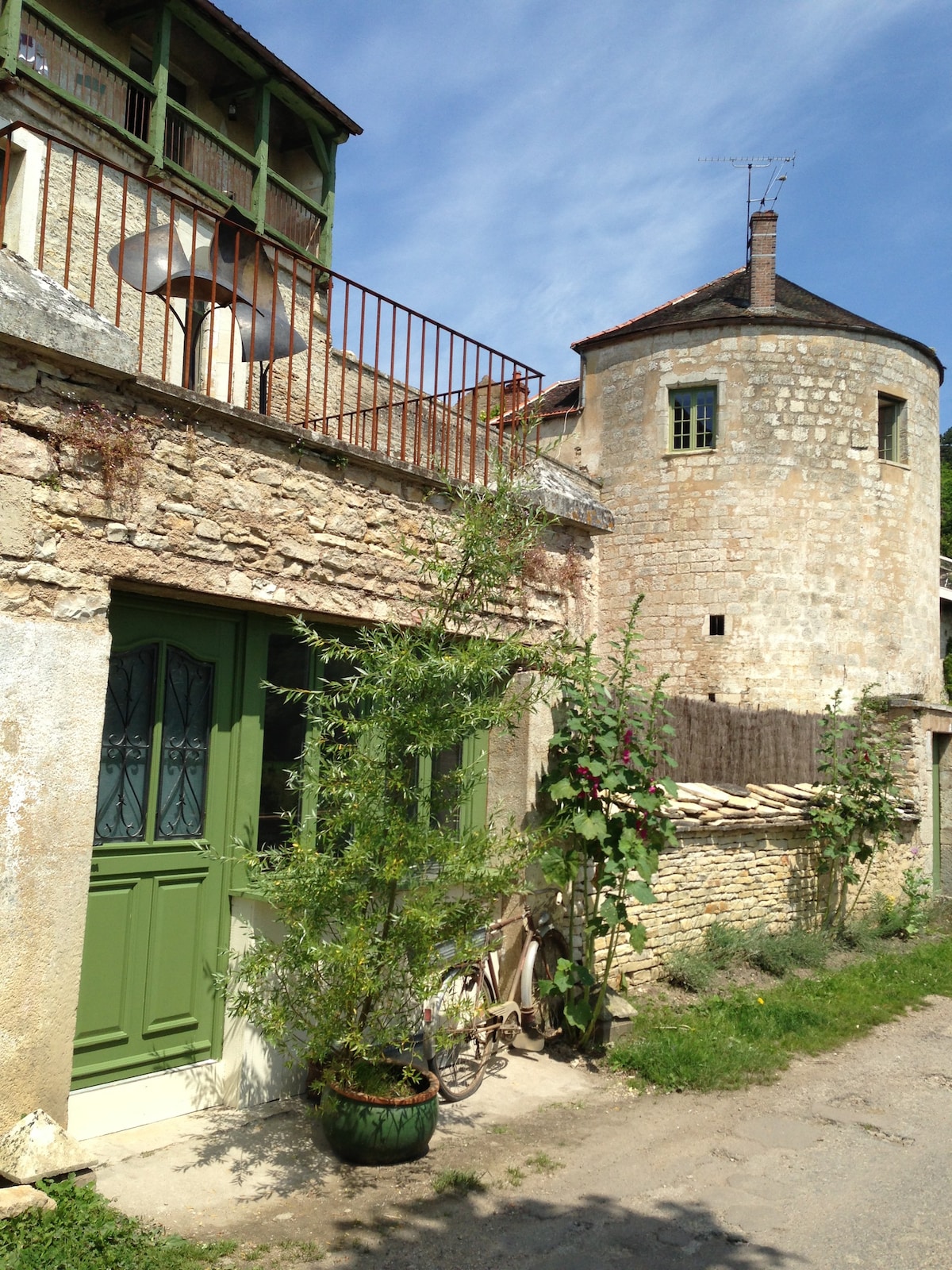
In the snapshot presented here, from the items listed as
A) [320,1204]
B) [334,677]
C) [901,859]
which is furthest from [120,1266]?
[901,859]

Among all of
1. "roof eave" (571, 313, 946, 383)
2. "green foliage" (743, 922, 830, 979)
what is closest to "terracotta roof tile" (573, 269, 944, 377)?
"roof eave" (571, 313, 946, 383)

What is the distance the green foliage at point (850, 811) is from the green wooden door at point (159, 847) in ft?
21.9

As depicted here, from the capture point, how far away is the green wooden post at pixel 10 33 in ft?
34.0

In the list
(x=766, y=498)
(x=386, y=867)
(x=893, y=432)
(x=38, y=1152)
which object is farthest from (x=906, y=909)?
(x=893, y=432)

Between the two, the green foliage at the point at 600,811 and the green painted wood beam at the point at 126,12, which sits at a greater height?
the green painted wood beam at the point at 126,12

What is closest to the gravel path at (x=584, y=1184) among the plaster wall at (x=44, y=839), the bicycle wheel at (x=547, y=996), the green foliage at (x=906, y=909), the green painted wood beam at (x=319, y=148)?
the bicycle wheel at (x=547, y=996)

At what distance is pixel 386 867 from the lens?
4.23 meters

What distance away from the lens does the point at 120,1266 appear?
131 inches

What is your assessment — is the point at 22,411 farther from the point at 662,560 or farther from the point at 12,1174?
the point at 662,560

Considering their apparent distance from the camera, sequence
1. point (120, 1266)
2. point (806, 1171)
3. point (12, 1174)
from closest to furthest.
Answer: point (120, 1266), point (12, 1174), point (806, 1171)

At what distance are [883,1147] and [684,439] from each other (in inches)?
595

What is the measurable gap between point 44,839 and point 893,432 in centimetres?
1865

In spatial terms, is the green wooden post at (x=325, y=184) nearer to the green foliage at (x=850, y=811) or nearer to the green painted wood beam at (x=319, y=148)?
the green painted wood beam at (x=319, y=148)

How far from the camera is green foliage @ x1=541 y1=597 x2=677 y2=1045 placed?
20.0ft
